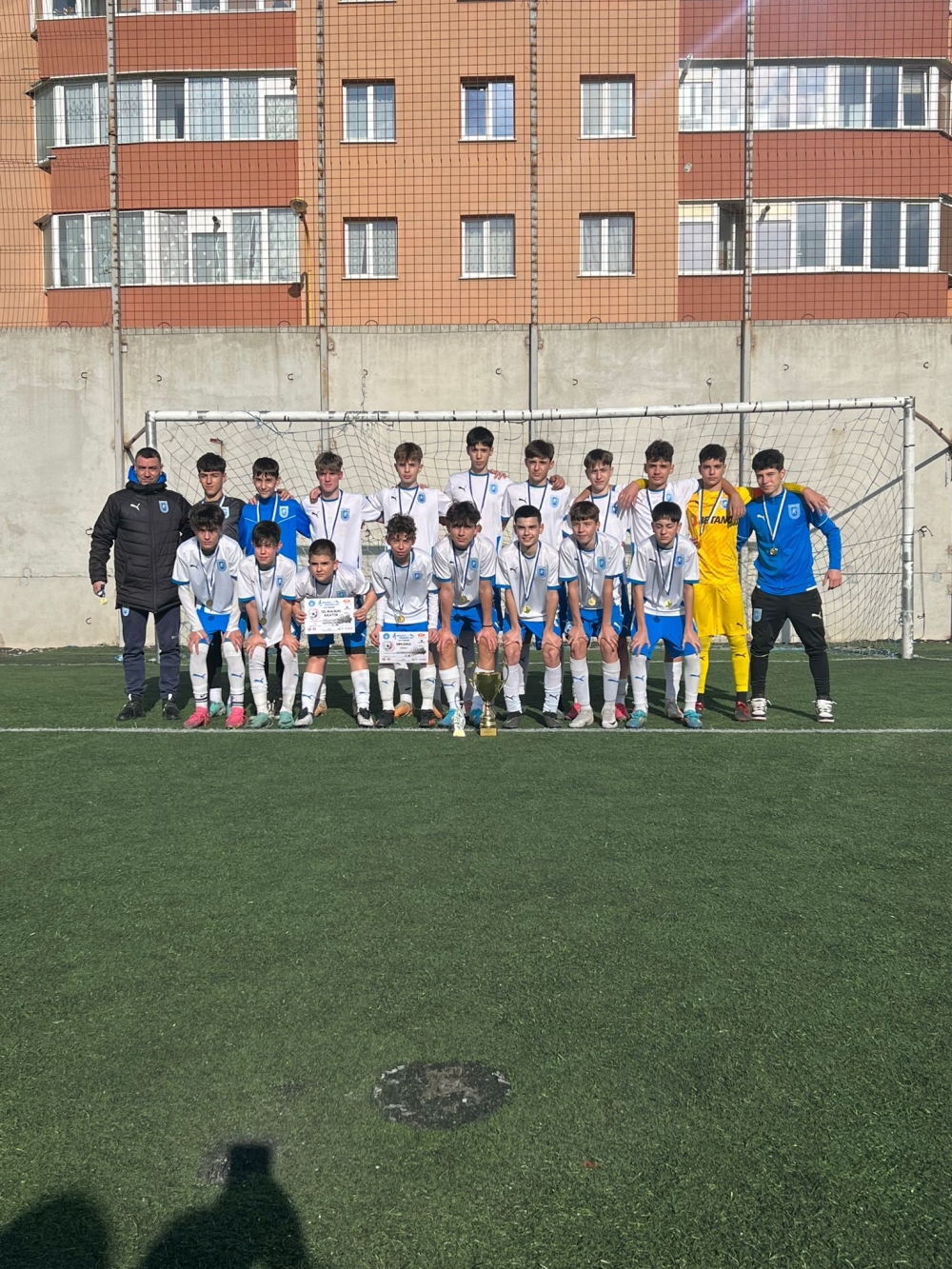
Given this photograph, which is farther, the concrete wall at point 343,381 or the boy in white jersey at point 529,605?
the concrete wall at point 343,381

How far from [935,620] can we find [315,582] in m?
10.0

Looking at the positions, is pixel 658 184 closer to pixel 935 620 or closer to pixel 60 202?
pixel 935 620

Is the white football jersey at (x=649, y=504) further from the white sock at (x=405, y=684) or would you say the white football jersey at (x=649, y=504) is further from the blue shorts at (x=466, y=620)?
the white sock at (x=405, y=684)

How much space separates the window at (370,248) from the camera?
1653cm

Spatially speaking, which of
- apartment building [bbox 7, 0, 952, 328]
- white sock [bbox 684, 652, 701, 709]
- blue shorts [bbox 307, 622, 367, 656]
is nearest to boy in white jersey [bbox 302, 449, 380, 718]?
blue shorts [bbox 307, 622, 367, 656]

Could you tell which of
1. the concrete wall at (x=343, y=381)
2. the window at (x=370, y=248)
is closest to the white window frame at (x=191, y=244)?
the window at (x=370, y=248)

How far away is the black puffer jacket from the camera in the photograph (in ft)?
26.8

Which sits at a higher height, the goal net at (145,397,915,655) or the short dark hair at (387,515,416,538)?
the goal net at (145,397,915,655)

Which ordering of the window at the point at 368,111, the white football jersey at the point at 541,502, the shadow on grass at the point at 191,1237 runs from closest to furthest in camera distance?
the shadow on grass at the point at 191,1237
the white football jersey at the point at 541,502
the window at the point at 368,111

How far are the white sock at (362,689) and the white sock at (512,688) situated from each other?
38.0 inches

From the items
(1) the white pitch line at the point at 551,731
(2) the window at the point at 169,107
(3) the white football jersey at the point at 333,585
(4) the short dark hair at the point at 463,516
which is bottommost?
(1) the white pitch line at the point at 551,731

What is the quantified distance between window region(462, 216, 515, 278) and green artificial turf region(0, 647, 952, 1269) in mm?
12331

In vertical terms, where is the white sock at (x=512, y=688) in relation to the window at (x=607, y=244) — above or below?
below

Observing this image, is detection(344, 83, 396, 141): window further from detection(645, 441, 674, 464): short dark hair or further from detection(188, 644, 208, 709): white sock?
detection(188, 644, 208, 709): white sock
